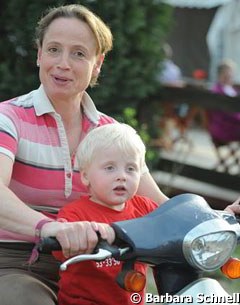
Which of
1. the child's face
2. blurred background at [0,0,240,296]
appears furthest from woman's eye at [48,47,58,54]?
blurred background at [0,0,240,296]

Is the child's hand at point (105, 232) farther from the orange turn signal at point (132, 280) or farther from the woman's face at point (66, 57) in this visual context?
the woman's face at point (66, 57)

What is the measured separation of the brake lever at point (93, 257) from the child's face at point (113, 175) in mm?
351

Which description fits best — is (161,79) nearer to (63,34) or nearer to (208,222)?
(63,34)

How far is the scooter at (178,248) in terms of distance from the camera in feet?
7.48

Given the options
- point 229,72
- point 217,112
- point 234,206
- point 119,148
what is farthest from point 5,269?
point 229,72

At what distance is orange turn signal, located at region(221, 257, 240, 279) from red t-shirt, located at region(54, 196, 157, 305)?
0.85 feet

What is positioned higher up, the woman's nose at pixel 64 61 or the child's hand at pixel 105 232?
the woman's nose at pixel 64 61

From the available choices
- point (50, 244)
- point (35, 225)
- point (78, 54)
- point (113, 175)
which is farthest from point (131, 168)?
point (78, 54)

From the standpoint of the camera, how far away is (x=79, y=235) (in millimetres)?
2229

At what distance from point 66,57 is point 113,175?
583 mm

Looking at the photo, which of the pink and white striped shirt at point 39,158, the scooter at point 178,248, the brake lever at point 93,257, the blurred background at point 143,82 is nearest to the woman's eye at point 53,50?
the pink and white striped shirt at point 39,158

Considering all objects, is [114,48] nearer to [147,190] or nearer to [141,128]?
[141,128]

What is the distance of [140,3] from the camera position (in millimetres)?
7250

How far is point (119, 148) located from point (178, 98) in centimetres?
557
